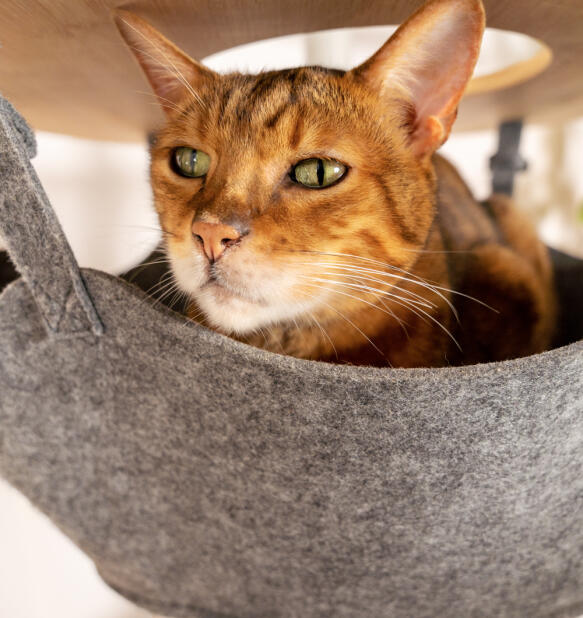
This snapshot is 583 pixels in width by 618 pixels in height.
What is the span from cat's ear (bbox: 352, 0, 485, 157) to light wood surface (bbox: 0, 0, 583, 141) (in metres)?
0.05

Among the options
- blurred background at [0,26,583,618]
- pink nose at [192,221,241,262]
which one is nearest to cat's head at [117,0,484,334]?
pink nose at [192,221,241,262]

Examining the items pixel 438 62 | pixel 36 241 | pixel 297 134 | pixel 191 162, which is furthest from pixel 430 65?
pixel 36 241

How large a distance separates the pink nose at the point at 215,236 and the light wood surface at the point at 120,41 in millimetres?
269

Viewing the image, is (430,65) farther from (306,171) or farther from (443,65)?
(306,171)

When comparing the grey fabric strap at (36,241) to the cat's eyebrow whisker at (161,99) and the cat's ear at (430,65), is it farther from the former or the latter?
the cat's ear at (430,65)

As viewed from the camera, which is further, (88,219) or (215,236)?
(88,219)

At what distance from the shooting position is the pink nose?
706 mm

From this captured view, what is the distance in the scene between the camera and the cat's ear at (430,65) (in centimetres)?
75

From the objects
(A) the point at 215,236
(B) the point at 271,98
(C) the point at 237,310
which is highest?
(B) the point at 271,98

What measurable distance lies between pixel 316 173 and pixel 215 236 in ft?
0.61

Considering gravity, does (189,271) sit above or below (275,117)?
below

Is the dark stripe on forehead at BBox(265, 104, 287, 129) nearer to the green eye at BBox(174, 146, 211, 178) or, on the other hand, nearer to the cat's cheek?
the green eye at BBox(174, 146, 211, 178)

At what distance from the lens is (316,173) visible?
31.9 inches

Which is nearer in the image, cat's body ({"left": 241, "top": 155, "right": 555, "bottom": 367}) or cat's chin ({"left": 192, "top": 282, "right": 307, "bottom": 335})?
cat's chin ({"left": 192, "top": 282, "right": 307, "bottom": 335})
